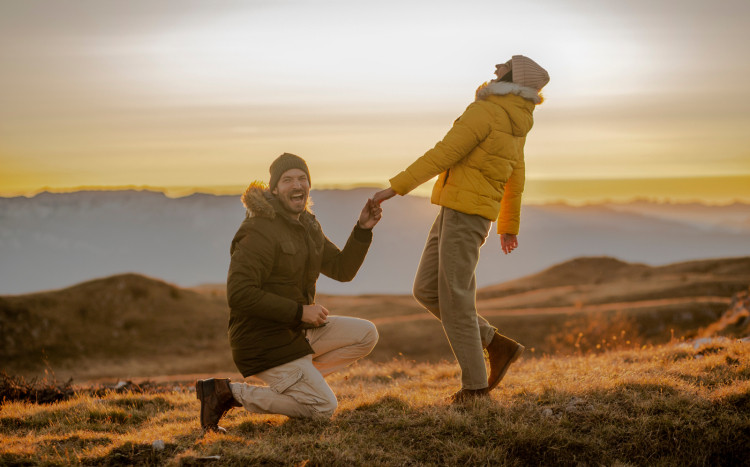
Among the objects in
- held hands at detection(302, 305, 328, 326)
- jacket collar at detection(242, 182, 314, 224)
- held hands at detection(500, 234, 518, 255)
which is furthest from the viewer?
held hands at detection(500, 234, 518, 255)

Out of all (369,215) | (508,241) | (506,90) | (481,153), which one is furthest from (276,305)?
(506,90)

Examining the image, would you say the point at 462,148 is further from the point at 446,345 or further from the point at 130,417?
the point at 446,345

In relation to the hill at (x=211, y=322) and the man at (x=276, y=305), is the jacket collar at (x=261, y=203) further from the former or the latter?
the hill at (x=211, y=322)

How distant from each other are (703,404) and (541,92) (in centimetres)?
322

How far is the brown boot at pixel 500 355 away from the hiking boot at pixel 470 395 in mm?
250

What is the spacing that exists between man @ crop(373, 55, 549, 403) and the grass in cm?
66

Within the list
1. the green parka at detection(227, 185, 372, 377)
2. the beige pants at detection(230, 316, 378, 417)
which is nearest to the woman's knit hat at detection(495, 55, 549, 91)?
the green parka at detection(227, 185, 372, 377)

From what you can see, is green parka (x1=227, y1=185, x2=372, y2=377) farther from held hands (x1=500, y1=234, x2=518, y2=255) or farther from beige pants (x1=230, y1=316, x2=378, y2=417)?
held hands (x1=500, y1=234, x2=518, y2=255)

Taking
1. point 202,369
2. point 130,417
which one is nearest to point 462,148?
point 130,417

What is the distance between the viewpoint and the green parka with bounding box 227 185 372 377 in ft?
18.2

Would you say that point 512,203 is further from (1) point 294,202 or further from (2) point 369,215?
(1) point 294,202

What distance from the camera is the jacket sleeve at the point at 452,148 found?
571 centimetres

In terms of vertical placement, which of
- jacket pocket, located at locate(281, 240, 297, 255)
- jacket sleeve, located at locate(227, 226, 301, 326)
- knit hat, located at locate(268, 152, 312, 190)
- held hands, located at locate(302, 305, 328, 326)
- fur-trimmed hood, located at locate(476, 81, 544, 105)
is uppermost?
fur-trimmed hood, located at locate(476, 81, 544, 105)

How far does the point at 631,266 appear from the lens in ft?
165
